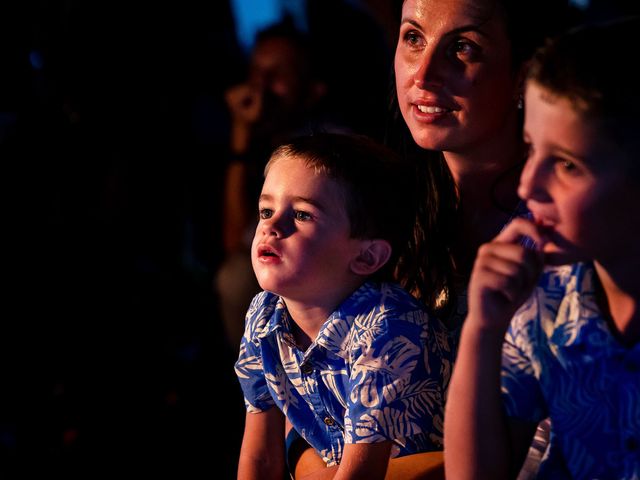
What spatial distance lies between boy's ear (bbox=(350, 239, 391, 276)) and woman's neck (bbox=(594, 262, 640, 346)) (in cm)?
45

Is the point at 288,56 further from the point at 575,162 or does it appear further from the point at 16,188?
the point at 575,162

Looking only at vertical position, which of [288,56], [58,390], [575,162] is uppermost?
[288,56]

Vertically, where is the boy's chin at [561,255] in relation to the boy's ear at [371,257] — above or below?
below

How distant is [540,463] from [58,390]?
193cm

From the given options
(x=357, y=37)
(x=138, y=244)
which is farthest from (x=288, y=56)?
(x=138, y=244)

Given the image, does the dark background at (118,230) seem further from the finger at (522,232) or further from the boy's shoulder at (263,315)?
the finger at (522,232)

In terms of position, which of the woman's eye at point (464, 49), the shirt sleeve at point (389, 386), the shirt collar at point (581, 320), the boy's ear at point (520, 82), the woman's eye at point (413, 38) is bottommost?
the shirt sleeve at point (389, 386)

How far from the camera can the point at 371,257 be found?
1503 mm

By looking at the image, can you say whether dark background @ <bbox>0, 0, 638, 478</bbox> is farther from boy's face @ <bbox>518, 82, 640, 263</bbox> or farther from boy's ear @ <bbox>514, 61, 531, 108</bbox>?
boy's face @ <bbox>518, 82, 640, 263</bbox>

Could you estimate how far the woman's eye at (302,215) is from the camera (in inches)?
57.2

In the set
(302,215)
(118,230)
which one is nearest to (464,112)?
(302,215)

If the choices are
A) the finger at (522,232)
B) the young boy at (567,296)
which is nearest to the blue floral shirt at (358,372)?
the young boy at (567,296)

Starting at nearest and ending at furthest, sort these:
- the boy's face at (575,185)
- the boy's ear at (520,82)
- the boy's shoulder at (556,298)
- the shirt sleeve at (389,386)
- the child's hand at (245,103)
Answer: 1. the boy's face at (575,185)
2. the boy's shoulder at (556,298)
3. the shirt sleeve at (389,386)
4. the boy's ear at (520,82)
5. the child's hand at (245,103)

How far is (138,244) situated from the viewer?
304 centimetres
